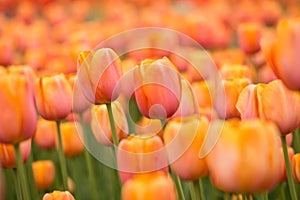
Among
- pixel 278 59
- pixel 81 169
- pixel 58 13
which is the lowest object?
pixel 81 169

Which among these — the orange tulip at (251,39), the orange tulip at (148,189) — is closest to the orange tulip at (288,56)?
the orange tulip at (148,189)

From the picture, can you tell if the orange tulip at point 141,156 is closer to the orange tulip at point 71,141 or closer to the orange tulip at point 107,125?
the orange tulip at point 107,125

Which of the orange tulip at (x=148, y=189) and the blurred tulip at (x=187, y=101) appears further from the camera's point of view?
the blurred tulip at (x=187, y=101)

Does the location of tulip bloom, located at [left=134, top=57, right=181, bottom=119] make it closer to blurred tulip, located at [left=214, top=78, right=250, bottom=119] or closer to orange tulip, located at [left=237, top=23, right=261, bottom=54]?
blurred tulip, located at [left=214, top=78, right=250, bottom=119]

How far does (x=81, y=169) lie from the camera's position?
2.67 m

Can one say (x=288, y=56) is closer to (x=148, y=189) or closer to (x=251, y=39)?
(x=148, y=189)

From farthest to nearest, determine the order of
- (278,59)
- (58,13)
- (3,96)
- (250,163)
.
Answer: (58,13) → (3,96) → (278,59) → (250,163)

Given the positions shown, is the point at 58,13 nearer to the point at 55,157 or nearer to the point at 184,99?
the point at 55,157

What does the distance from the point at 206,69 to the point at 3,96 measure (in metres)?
1.12

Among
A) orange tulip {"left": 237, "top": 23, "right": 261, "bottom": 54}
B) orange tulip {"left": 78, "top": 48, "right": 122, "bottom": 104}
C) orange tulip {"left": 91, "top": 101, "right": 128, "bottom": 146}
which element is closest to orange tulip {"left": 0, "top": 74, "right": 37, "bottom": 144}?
orange tulip {"left": 78, "top": 48, "right": 122, "bottom": 104}

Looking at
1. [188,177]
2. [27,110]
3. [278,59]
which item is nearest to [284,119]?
[278,59]

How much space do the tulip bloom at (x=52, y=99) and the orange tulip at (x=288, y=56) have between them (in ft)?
2.11

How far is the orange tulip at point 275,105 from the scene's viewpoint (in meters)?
1.30

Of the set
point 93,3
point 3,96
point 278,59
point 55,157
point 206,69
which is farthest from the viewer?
point 93,3
